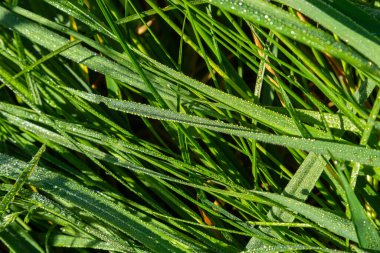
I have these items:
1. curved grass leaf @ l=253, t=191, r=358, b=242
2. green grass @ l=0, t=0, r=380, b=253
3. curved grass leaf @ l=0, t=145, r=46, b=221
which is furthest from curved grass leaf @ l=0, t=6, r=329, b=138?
curved grass leaf @ l=0, t=145, r=46, b=221

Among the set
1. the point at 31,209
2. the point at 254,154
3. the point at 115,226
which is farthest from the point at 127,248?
the point at 254,154

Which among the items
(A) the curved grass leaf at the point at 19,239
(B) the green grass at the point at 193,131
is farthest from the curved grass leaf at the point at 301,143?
(A) the curved grass leaf at the point at 19,239

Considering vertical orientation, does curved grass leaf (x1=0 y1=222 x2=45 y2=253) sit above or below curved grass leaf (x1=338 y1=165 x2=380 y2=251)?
below

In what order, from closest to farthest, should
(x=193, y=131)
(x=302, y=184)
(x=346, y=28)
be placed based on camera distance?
1. (x=346, y=28)
2. (x=302, y=184)
3. (x=193, y=131)

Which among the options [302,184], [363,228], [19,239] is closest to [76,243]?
[19,239]

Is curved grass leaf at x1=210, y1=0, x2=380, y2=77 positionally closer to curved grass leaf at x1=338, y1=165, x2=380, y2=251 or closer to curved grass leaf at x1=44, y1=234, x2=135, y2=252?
curved grass leaf at x1=338, y1=165, x2=380, y2=251

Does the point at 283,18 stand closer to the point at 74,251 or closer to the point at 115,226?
the point at 115,226

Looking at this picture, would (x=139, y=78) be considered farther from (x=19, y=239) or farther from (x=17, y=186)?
(x=19, y=239)

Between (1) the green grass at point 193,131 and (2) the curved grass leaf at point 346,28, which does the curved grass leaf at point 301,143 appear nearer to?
(1) the green grass at point 193,131
